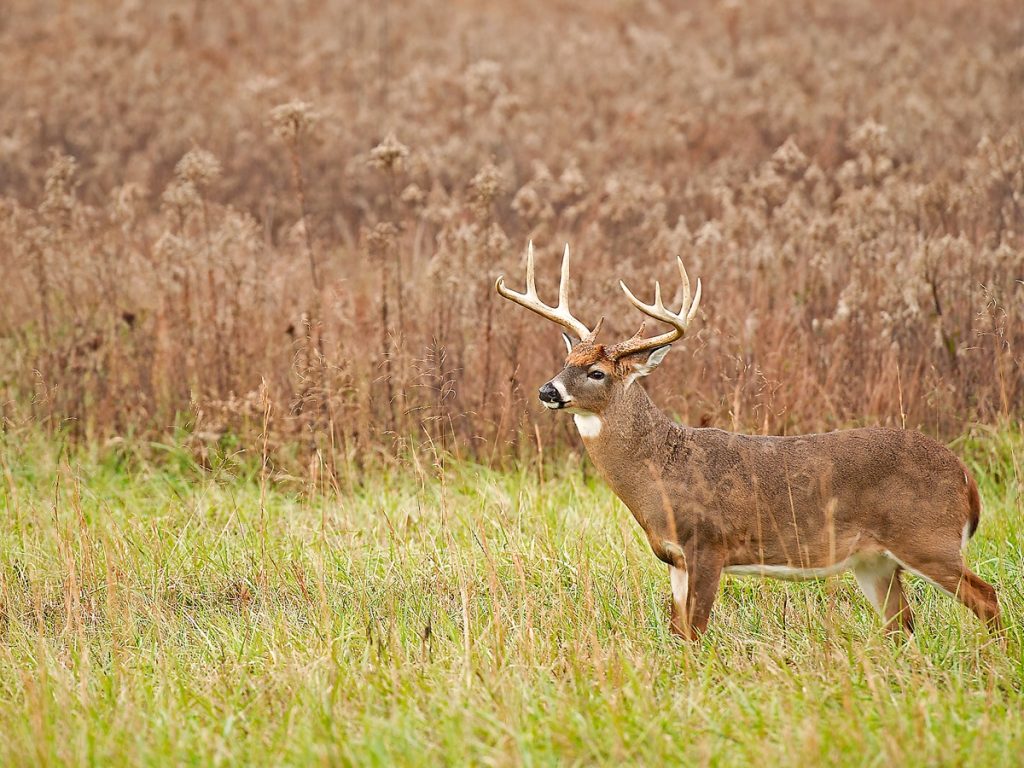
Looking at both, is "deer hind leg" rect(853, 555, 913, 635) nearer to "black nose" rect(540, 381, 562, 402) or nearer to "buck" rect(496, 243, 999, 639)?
"buck" rect(496, 243, 999, 639)

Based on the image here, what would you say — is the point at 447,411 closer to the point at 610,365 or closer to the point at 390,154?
the point at 390,154

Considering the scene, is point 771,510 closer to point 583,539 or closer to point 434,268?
point 583,539

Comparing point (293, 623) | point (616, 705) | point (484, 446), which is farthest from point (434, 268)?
point (616, 705)

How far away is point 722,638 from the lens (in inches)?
194

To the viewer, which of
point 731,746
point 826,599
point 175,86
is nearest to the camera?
point 731,746

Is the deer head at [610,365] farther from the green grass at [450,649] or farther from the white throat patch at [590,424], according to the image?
the green grass at [450,649]

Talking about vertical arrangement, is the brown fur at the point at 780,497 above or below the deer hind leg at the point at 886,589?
above

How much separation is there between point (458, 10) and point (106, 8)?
545 centimetres

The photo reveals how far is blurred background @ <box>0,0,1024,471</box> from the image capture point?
749cm

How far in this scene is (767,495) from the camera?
4.89 metres

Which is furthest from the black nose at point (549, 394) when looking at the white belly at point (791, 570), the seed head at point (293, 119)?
the seed head at point (293, 119)

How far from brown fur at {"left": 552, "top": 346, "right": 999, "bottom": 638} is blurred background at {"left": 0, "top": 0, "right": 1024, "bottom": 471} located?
0.83 m

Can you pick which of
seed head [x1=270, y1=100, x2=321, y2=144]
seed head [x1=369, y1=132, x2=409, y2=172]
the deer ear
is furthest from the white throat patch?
seed head [x1=270, y1=100, x2=321, y2=144]

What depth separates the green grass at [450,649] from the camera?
3783 mm
